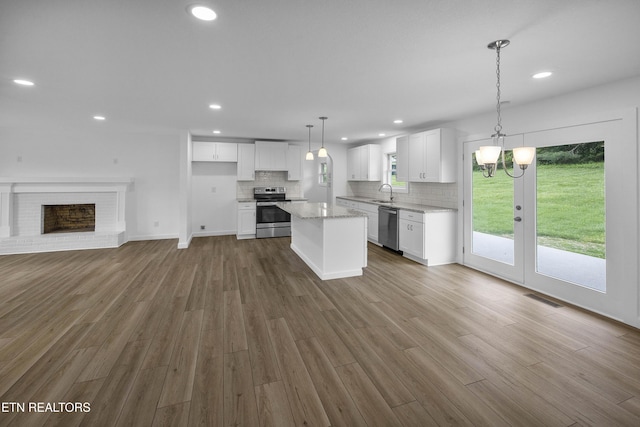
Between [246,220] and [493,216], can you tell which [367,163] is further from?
[493,216]

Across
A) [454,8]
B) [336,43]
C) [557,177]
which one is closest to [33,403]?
[336,43]

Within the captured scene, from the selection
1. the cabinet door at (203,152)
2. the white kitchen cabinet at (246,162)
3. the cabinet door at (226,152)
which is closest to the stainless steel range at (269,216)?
the white kitchen cabinet at (246,162)

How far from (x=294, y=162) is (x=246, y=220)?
6.25ft

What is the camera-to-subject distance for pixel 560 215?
3.41 metres

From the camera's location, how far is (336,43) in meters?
2.21

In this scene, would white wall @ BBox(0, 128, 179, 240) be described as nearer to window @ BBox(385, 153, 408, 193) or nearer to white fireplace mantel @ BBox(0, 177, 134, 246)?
white fireplace mantel @ BBox(0, 177, 134, 246)

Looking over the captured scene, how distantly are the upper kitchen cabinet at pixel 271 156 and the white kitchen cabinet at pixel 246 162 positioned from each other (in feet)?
0.37

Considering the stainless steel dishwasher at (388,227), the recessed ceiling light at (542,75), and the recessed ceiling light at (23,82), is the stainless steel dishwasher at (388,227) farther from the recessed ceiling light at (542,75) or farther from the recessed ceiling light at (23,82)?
the recessed ceiling light at (23,82)

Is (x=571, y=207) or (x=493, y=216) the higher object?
(x=571, y=207)

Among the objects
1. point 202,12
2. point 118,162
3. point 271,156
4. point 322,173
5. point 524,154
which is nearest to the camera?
point 202,12

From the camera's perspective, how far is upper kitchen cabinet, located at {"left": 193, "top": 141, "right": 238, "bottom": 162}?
6.80 meters

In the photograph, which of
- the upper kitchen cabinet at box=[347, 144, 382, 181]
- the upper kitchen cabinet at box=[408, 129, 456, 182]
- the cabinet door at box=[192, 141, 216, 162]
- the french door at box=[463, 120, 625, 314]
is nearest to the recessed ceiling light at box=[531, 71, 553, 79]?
the french door at box=[463, 120, 625, 314]

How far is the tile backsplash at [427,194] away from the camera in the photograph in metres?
5.03

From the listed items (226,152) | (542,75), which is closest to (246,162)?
(226,152)
